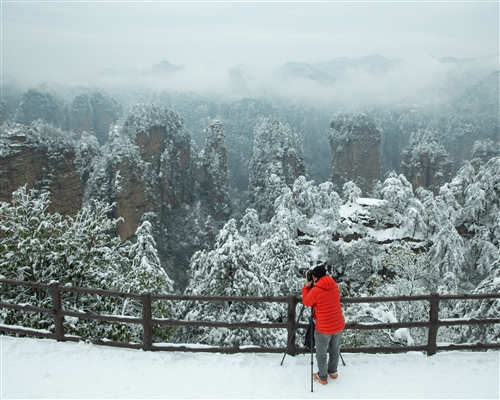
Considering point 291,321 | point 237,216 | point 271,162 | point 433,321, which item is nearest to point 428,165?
point 271,162

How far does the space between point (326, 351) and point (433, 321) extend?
1.90m

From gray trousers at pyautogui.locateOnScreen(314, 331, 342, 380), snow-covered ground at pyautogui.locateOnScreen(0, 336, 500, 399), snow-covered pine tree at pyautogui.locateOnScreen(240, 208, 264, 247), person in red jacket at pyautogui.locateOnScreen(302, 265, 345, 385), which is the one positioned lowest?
snow-covered pine tree at pyautogui.locateOnScreen(240, 208, 264, 247)

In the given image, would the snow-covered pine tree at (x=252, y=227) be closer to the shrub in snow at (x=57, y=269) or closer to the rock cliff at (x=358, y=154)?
the shrub in snow at (x=57, y=269)

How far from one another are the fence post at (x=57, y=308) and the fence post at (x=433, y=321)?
227 inches

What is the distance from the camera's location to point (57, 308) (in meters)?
6.24

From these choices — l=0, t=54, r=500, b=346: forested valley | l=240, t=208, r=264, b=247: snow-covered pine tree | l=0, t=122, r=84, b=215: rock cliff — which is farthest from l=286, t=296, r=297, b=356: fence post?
l=0, t=122, r=84, b=215: rock cliff

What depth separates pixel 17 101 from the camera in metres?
114

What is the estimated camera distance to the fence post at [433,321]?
227 inches

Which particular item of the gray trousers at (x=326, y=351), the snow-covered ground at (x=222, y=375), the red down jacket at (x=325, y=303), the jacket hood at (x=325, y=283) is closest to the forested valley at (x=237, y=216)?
the snow-covered ground at (x=222, y=375)

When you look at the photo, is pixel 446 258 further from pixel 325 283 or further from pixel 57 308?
pixel 57 308

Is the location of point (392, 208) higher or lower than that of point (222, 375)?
lower

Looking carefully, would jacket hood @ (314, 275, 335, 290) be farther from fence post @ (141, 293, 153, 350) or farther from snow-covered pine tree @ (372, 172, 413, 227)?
snow-covered pine tree @ (372, 172, 413, 227)

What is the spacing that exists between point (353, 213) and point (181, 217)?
3284 centimetres

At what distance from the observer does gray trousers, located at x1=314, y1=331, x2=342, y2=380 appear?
5219mm
